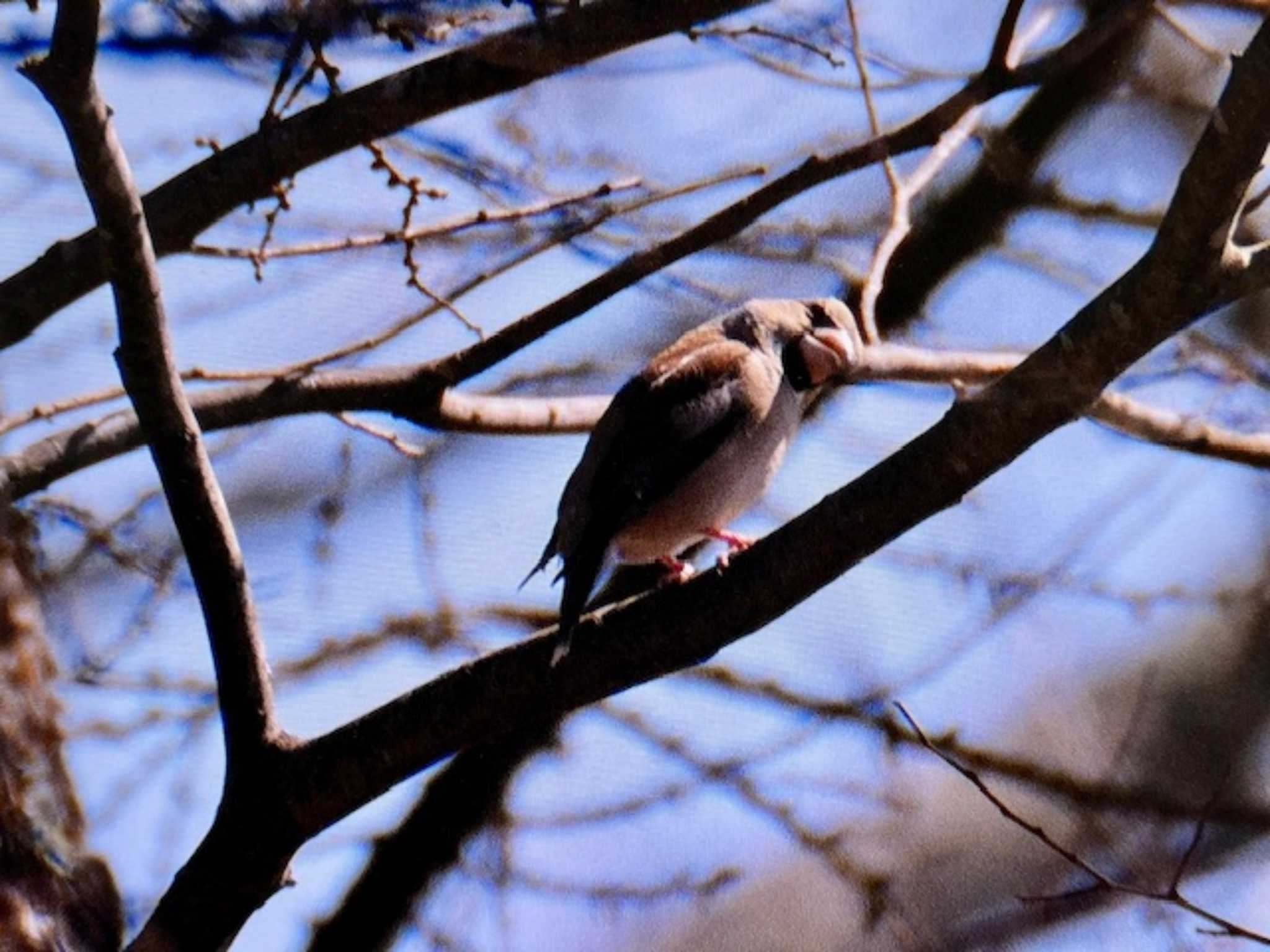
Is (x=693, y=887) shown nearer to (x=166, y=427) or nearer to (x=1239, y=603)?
(x=1239, y=603)

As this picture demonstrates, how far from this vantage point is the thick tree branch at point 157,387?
1818mm

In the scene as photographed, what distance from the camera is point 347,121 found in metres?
2.45

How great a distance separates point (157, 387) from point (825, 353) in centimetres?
126

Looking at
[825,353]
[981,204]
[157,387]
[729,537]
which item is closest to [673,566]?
[729,537]

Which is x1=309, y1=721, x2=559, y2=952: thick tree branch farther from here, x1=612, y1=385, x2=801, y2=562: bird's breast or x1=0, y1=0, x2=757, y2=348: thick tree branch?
x1=0, y1=0, x2=757, y2=348: thick tree branch

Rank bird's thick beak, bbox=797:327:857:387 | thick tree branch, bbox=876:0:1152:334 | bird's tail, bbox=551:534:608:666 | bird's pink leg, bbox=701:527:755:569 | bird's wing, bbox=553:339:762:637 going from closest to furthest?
bird's tail, bbox=551:534:608:666 < bird's wing, bbox=553:339:762:637 < bird's pink leg, bbox=701:527:755:569 < bird's thick beak, bbox=797:327:857:387 < thick tree branch, bbox=876:0:1152:334

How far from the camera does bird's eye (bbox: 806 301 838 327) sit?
2.80 m

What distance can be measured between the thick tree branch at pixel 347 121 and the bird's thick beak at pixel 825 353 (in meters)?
0.61

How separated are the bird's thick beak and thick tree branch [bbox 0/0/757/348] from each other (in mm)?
610

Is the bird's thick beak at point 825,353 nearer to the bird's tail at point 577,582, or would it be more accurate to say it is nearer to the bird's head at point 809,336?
the bird's head at point 809,336

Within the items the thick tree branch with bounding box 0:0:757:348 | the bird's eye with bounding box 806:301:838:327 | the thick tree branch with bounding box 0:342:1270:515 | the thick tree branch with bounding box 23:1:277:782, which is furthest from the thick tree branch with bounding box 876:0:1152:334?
the thick tree branch with bounding box 23:1:277:782

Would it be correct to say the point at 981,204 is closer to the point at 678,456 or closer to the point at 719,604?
the point at 678,456

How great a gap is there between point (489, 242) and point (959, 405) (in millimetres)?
1561

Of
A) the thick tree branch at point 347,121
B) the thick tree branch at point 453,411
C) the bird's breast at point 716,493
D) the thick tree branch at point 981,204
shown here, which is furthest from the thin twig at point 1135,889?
the thick tree branch at point 981,204
